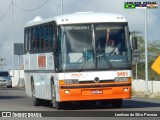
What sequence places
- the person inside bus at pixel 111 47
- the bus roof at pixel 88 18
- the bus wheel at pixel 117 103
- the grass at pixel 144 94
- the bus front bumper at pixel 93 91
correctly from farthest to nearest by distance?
the grass at pixel 144 94 → the bus wheel at pixel 117 103 → the bus roof at pixel 88 18 → the person inside bus at pixel 111 47 → the bus front bumper at pixel 93 91

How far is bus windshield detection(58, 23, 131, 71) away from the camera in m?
26.9

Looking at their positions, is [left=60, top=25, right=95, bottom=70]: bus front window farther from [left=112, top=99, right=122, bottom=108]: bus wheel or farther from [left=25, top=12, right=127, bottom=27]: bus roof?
[left=112, top=99, right=122, bottom=108]: bus wheel

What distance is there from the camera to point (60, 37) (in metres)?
27.2

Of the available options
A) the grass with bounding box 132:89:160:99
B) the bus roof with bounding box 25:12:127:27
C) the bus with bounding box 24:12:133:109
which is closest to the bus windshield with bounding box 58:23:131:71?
the bus with bounding box 24:12:133:109

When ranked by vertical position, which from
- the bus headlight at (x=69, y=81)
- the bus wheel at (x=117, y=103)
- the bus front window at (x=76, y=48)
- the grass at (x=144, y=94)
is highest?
the bus front window at (x=76, y=48)

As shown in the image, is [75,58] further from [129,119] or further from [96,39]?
[129,119]

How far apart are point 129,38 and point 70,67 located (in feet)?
8.20

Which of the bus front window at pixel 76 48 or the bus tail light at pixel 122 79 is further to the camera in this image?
the bus tail light at pixel 122 79

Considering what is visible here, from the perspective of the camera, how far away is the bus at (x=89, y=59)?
26.9m

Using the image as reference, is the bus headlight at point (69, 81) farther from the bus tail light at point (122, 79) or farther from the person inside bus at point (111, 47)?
the person inside bus at point (111, 47)

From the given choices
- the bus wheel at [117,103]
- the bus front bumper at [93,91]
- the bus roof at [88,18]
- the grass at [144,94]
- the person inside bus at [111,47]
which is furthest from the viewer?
the grass at [144,94]

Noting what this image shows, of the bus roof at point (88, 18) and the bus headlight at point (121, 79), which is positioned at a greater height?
the bus roof at point (88, 18)

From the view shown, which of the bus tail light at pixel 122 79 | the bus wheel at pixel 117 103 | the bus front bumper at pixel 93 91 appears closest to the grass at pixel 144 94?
the bus wheel at pixel 117 103

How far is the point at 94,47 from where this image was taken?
27000 millimetres
